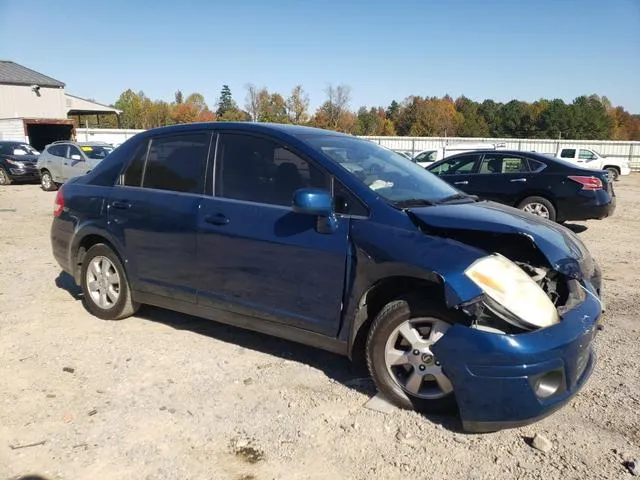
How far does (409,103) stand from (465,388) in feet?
281

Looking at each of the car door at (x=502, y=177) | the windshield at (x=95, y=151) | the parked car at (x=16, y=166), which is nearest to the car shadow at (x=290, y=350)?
the car door at (x=502, y=177)

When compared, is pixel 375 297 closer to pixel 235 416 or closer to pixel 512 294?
pixel 512 294

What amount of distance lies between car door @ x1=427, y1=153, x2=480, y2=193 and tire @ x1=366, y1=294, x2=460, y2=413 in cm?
749

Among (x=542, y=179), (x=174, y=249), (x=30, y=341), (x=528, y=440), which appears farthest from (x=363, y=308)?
(x=542, y=179)

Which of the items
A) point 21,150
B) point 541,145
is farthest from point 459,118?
point 21,150

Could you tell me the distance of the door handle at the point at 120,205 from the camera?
15.1 feet

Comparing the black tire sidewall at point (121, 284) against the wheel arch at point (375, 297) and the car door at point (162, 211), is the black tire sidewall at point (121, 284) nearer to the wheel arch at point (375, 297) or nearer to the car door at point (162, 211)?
the car door at point (162, 211)

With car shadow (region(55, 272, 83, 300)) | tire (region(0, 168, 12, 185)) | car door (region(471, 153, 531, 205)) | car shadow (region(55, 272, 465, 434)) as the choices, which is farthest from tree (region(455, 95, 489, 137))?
car shadow (region(55, 272, 465, 434))

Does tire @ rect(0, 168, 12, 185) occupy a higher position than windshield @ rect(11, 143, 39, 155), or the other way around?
windshield @ rect(11, 143, 39, 155)

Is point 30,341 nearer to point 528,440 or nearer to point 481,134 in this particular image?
point 528,440

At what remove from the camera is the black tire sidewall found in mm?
4734

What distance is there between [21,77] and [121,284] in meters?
44.7

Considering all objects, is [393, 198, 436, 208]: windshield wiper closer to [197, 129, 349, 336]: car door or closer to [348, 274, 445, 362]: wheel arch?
[197, 129, 349, 336]: car door

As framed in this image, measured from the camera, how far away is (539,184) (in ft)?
31.7
